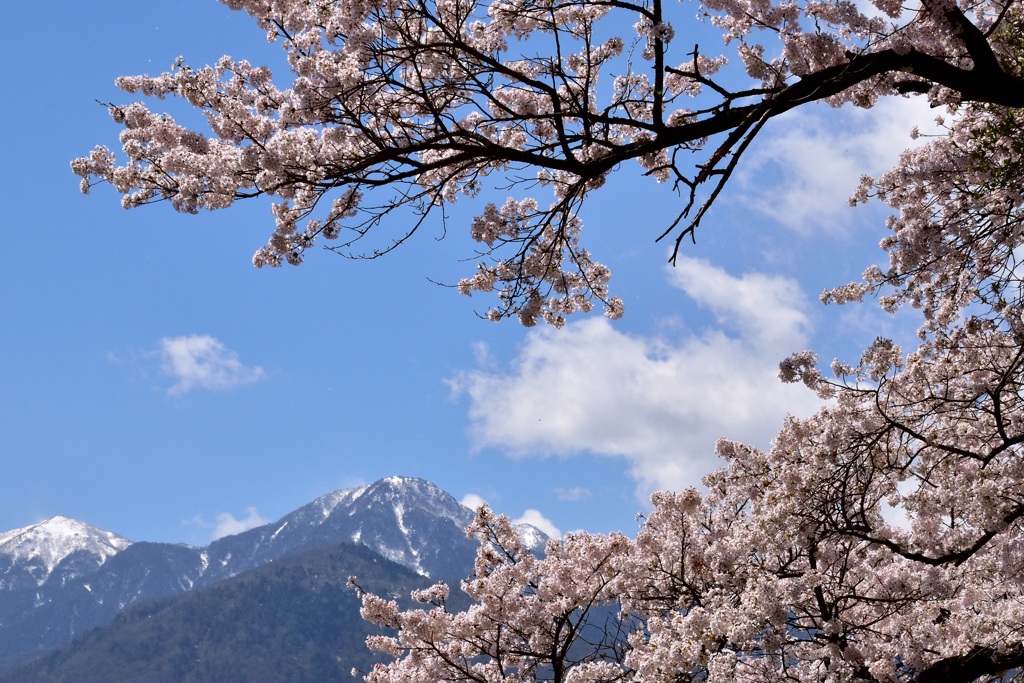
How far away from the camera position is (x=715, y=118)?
5812mm

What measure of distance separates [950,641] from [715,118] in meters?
8.92

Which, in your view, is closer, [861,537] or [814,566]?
[861,537]

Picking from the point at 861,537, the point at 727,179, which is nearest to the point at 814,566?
the point at 861,537

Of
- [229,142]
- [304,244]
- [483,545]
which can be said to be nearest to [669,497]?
[483,545]

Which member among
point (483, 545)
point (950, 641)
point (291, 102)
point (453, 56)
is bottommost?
point (950, 641)

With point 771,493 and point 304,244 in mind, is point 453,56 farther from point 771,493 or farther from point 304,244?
point 771,493

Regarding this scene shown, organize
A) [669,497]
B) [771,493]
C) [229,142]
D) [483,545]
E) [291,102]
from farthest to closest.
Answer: [483,545] < [669,497] < [771,493] < [229,142] < [291,102]

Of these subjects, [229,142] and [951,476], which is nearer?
[229,142]

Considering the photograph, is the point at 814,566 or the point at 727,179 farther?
the point at 814,566

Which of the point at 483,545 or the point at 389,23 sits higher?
the point at 389,23

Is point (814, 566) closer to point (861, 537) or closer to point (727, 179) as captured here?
point (861, 537)

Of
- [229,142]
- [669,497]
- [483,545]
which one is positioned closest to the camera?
[229,142]

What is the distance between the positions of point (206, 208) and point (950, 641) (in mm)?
10959

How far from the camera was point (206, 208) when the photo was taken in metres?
7.37
